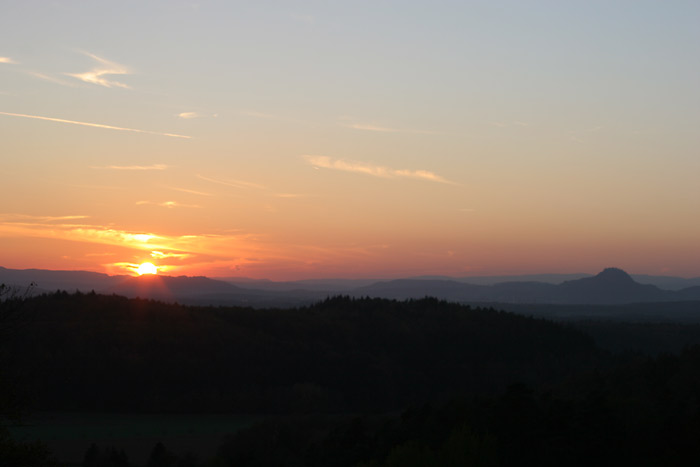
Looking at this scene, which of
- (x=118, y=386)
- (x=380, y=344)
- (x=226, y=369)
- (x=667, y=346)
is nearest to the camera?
(x=118, y=386)

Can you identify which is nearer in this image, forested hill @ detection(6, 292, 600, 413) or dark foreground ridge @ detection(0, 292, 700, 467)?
dark foreground ridge @ detection(0, 292, 700, 467)

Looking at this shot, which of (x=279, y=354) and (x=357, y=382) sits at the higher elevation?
(x=279, y=354)

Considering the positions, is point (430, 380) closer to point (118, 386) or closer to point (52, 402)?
point (118, 386)

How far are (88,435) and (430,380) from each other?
56.0 m

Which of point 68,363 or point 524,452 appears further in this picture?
point 68,363

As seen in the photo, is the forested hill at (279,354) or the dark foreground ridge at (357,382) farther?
the forested hill at (279,354)

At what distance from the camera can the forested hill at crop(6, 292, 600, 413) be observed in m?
84.6

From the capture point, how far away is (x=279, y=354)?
10262 cm

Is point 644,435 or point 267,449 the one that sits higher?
point 644,435

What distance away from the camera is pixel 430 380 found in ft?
361

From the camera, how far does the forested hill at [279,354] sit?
84.6 metres

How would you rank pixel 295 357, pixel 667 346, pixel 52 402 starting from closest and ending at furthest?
pixel 52 402
pixel 295 357
pixel 667 346

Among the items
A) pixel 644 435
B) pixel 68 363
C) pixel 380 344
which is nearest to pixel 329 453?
pixel 644 435

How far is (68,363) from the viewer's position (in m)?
83.9
